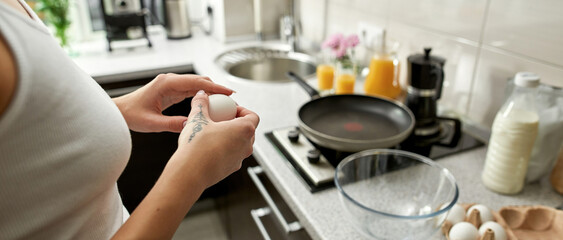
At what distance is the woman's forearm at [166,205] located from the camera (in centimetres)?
51

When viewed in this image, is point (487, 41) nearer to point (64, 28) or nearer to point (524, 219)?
point (524, 219)

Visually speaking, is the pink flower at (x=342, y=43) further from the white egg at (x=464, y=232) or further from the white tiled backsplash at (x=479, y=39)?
the white egg at (x=464, y=232)

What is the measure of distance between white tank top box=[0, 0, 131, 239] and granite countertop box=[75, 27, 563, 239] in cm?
44

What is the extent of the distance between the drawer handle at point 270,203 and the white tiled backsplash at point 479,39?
643mm

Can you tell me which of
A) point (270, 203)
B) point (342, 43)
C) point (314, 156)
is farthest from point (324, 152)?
point (342, 43)

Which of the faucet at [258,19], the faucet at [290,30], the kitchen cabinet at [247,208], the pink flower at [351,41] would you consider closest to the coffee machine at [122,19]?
the faucet at [258,19]

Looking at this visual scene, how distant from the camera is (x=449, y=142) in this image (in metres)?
1.14

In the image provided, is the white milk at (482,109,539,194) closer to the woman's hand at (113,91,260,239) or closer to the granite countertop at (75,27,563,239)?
the granite countertop at (75,27,563,239)

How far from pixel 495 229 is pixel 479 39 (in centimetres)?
59

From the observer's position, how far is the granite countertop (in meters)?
0.87

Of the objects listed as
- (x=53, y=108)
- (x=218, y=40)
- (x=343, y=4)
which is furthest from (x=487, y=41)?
(x=218, y=40)

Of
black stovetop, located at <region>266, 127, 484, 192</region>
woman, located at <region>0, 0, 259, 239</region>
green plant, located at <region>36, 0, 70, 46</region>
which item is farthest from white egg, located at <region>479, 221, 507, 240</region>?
green plant, located at <region>36, 0, 70, 46</region>

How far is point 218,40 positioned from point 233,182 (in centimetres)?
98

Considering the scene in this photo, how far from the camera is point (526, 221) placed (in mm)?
826
